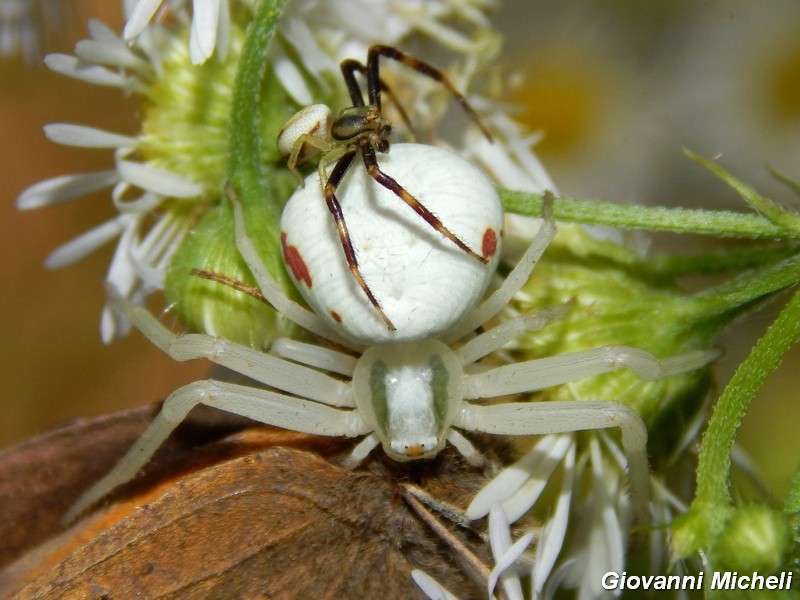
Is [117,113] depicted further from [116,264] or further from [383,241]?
[383,241]

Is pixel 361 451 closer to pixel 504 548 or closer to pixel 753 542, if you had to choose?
pixel 504 548

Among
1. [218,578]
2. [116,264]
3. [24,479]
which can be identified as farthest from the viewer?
[116,264]

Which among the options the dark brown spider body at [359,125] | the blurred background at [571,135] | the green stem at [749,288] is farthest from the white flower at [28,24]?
the green stem at [749,288]

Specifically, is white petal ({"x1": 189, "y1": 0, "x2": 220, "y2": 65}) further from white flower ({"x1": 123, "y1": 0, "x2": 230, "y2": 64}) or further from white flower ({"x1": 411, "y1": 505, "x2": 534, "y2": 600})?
→ white flower ({"x1": 411, "y1": 505, "x2": 534, "y2": 600})

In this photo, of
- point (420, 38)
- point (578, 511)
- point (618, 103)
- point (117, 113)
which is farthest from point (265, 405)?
point (618, 103)

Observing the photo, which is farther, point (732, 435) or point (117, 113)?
point (117, 113)

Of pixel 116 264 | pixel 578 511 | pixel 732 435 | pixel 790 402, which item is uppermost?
pixel 116 264

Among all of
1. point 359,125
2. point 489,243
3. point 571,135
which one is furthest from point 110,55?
point 571,135

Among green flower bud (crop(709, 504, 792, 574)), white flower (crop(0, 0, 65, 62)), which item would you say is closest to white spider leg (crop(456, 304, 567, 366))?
green flower bud (crop(709, 504, 792, 574))
